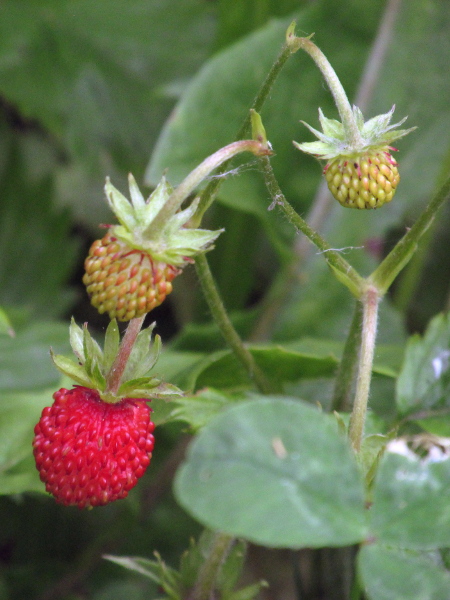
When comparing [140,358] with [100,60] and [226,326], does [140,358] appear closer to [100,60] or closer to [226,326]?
[226,326]

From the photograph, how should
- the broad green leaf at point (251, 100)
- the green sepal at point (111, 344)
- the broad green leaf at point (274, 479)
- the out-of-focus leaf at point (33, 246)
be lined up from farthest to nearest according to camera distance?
the out-of-focus leaf at point (33, 246), the broad green leaf at point (251, 100), the green sepal at point (111, 344), the broad green leaf at point (274, 479)

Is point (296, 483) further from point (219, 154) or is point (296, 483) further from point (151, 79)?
point (151, 79)

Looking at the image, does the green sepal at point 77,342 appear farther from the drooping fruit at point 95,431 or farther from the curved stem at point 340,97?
the curved stem at point 340,97

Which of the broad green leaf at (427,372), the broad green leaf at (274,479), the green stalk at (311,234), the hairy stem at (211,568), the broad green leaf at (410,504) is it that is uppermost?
the green stalk at (311,234)

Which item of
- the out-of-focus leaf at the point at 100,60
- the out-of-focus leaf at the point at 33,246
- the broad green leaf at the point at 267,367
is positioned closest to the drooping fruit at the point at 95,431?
the broad green leaf at the point at 267,367

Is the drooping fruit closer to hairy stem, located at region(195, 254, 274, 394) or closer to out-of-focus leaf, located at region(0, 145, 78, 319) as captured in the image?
hairy stem, located at region(195, 254, 274, 394)

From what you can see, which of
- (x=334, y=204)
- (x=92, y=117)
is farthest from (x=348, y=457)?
(x=92, y=117)
